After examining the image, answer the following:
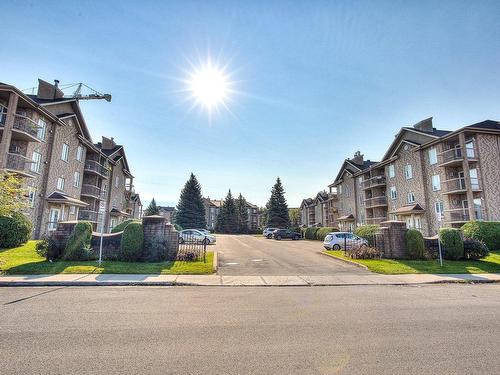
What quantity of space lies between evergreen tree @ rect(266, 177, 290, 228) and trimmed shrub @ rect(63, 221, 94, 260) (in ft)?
155

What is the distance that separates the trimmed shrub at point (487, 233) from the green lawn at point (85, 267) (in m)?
19.2

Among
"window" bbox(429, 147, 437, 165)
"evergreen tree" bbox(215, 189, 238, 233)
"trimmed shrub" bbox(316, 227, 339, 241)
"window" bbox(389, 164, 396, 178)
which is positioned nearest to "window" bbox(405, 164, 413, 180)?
"window" bbox(389, 164, 396, 178)

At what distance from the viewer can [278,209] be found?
60.9m

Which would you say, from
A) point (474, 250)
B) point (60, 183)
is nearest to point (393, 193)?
point (474, 250)

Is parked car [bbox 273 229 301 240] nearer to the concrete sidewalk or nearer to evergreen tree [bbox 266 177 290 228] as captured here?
evergreen tree [bbox 266 177 290 228]

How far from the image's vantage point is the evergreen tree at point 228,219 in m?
75.7

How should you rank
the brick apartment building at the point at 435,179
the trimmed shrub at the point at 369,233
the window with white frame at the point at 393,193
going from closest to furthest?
the trimmed shrub at the point at 369,233 → the brick apartment building at the point at 435,179 → the window with white frame at the point at 393,193

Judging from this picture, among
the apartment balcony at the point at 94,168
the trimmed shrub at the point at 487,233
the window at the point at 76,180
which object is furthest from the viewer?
the apartment balcony at the point at 94,168

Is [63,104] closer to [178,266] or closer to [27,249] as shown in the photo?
[27,249]

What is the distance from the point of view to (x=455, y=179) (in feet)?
91.4

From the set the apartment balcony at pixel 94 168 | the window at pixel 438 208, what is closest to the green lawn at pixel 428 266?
the window at pixel 438 208

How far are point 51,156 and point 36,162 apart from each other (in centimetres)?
242

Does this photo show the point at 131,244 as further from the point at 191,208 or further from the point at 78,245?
the point at 191,208

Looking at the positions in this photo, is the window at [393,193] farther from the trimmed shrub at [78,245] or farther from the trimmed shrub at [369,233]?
the trimmed shrub at [78,245]
